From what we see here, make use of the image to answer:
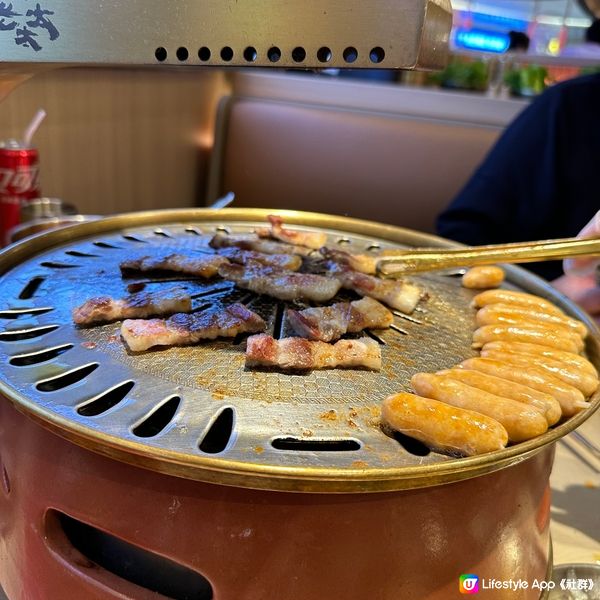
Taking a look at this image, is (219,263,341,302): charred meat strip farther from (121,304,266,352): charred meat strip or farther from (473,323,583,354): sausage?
(473,323,583,354): sausage

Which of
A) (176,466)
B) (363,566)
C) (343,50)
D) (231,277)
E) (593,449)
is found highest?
(343,50)

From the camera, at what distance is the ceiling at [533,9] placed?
11.3 meters

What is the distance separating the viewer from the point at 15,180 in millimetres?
2801

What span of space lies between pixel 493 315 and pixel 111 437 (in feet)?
3.51

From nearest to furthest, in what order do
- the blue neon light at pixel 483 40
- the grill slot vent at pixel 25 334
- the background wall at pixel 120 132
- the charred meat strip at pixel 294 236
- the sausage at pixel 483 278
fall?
the grill slot vent at pixel 25 334, the sausage at pixel 483 278, the charred meat strip at pixel 294 236, the background wall at pixel 120 132, the blue neon light at pixel 483 40

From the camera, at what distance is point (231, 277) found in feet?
5.36

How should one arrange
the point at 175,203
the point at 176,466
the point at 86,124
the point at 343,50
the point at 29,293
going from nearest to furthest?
the point at 176,466, the point at 343,50, the point at 29,293, the point at 86,124, the point at 175,203

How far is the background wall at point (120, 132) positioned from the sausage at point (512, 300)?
2.68 metres

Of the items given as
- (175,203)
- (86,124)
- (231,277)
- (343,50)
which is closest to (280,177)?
(175,203)

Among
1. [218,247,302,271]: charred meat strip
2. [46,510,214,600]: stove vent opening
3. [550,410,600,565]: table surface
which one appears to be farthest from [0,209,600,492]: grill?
[550,410,600,565]: table surface

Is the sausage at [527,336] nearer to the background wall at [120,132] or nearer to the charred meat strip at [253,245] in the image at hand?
the charred meat strip at [253,245]

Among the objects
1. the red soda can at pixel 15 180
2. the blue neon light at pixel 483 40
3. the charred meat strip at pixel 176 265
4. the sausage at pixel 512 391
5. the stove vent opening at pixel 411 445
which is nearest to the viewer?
the stove vent opening at pixel 411 445

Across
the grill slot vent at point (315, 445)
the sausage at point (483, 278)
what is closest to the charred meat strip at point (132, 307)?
the grill slot vent at point (315, 445)

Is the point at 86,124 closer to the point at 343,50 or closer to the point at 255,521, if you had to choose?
the point at 343,50
